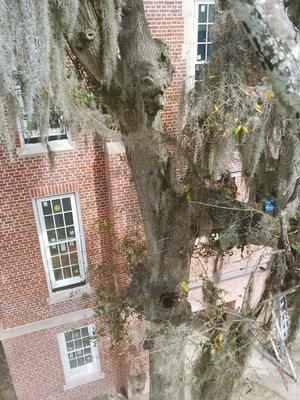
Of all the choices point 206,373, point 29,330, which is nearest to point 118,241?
point 29,330

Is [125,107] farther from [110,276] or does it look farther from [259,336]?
[110,276]

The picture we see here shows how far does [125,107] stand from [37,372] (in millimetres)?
6717

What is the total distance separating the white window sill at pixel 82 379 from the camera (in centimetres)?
836

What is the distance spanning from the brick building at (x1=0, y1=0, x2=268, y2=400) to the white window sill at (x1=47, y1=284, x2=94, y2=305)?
2cm

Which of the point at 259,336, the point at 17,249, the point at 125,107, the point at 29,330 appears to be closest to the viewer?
the point at 125,107

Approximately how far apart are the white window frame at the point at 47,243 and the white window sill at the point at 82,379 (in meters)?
2.42

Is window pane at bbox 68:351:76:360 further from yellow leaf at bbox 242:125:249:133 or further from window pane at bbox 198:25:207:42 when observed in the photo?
window pane at bbox 198:25:207:42

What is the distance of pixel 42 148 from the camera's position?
6.57 metres

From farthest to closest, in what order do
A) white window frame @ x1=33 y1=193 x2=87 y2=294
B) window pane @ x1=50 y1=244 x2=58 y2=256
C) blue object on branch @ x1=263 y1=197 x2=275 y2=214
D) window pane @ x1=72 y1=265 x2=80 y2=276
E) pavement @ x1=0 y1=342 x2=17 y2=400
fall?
pavement @ x1=0 y1=342 x2=17 y2=400 < window pane @ x1=72 y1=265 x2=80 y2=276 < window pane @ x1=50 y1=244 x2=58 y2=256 < white window frame @ x1=33 y1=193 x2=87 y2=294 < blue object on branch @ x1=263 y1=197 x2=275 y2=214

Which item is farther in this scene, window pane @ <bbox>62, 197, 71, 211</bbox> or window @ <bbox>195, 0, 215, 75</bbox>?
window pane @ <bbox>62, 197, 71, 211</bbox>

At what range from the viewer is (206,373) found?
15.0 feet

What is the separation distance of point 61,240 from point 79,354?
3.02m

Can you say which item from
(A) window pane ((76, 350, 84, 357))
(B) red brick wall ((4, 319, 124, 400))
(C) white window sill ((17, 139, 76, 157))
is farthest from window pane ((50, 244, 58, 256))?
(A) window pane ((76, 350, 84, 357))

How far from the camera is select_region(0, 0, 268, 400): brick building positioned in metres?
6.59
